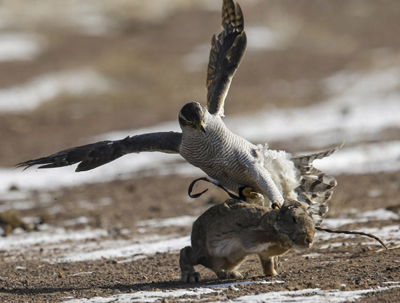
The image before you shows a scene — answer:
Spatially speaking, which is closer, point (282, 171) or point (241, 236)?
point (241, 236)

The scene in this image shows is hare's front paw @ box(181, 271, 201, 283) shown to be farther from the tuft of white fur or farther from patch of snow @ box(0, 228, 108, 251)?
patch of snow @ box(0, 228, 108, 251)

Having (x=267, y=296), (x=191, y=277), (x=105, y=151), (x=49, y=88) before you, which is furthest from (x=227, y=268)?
(x=49, y=88)

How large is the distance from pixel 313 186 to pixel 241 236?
1.48 metres

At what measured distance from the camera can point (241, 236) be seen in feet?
25.8

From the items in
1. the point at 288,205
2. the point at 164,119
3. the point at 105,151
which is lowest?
the point at 288,205

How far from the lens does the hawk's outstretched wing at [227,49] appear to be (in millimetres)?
10672

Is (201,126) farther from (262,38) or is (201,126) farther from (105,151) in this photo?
(262,38)

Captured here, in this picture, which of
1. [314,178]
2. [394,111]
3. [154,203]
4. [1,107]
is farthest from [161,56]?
[314,178]

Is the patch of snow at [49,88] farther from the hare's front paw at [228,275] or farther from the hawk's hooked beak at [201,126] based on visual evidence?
the hare's front paw at [228,275]

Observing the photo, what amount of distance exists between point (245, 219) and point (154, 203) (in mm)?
7005

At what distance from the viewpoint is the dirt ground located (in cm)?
829

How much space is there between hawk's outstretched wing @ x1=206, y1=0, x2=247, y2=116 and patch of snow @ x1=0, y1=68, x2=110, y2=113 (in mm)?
17722

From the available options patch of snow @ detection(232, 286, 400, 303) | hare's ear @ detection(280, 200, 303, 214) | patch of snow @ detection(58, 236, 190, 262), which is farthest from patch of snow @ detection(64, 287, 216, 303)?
patch of snow @ detection(58, 236, 190, 262)

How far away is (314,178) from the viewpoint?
903 centimetres
